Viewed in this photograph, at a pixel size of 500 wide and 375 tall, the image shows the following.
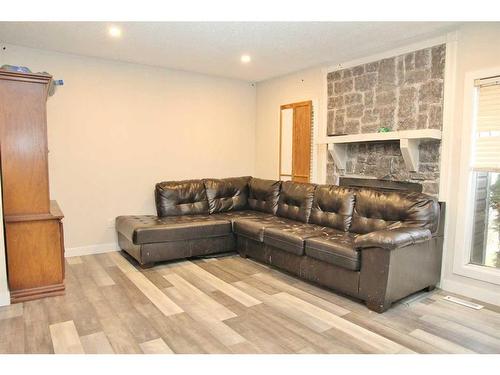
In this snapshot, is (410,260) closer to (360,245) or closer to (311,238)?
(360,245)

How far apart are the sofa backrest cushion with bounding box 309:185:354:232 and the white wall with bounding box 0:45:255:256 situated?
1.98m

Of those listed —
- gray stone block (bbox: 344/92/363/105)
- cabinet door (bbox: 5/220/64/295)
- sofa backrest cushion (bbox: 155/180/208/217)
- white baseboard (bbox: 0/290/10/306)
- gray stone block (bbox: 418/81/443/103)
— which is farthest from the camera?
sofa backrest cushion (bbox: 155/180/208/217)

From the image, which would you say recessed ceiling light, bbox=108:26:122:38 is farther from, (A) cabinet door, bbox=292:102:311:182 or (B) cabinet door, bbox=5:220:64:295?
(A) cabinet door, bbox=292:102:311:182

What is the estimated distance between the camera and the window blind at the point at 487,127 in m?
3.00

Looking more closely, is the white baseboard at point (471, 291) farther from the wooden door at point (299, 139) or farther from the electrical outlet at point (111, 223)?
the electrical outlet at point (111, 223)

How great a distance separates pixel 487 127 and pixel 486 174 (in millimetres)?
438

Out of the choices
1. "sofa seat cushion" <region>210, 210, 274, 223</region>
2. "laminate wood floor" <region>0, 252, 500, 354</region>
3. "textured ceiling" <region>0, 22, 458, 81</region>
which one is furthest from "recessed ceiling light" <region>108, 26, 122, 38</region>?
"laminate wood floor" <region>0, 252, 500, 354</region>

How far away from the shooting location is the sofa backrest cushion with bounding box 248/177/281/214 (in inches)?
187

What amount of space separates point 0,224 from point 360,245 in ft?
9.59

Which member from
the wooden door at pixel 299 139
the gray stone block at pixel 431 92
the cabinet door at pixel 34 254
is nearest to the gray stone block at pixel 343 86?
the wooden door at pixel 299 139

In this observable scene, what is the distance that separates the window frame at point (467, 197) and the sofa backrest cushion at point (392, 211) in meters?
0.26

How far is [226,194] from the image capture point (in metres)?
5.04
